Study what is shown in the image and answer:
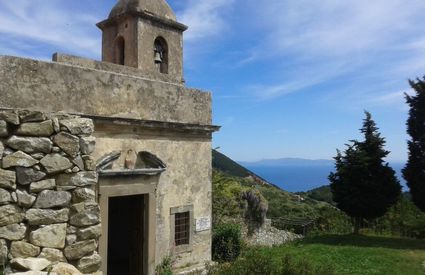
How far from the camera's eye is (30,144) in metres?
5.14

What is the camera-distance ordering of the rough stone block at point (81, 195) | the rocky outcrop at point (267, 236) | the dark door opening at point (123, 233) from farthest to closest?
the rocky outcrop at point (267, 236) → the dark door opening at point (123, 233) → the rough stone block at point (81, 195)

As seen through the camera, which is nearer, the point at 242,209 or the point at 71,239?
the point at 71,239

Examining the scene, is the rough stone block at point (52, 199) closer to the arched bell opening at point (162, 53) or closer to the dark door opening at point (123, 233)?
the dark door opening at point (123, 233)

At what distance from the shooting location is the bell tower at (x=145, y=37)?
11.6m

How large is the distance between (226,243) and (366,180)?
7585 mm

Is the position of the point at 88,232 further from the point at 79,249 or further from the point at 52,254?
the point at 52,254

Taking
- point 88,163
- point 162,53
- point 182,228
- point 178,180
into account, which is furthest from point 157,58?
point 88,163

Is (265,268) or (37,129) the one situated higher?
(37,129)

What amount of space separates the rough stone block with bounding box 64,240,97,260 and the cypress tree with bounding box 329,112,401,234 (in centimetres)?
1354

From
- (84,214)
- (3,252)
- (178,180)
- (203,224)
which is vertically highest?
(178,180)

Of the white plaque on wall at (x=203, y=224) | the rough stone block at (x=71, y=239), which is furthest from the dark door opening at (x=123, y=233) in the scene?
the rough stone block at (x=71, y=239)

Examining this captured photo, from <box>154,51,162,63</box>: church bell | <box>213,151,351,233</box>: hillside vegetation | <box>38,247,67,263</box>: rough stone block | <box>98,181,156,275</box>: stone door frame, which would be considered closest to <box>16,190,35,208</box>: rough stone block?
<box>38,247,67,263</box>: rough stone block

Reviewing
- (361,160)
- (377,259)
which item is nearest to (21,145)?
(377,259)

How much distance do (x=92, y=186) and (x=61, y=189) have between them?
16.6 inches
